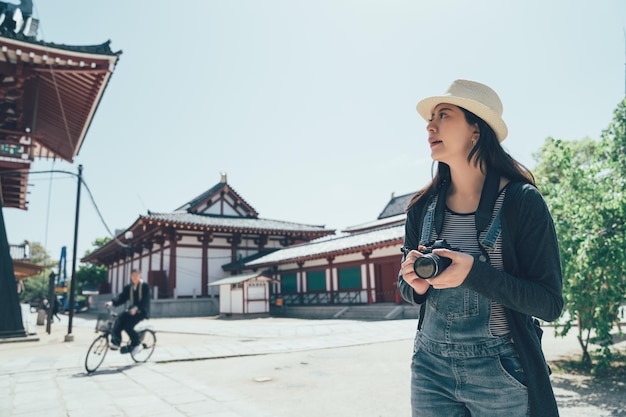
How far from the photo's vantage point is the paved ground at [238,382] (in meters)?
4.34

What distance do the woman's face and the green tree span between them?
14.5 feet

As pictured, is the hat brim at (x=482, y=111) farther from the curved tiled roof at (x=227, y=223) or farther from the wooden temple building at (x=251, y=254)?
the curved tiled roof at (x=227, y=223)

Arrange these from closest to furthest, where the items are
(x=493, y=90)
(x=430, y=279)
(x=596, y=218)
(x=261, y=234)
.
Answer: (x=430, y=279), (x=493, y=90), (x=596, y=218), (x=261, y=234)

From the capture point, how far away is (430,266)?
1204 millimetres

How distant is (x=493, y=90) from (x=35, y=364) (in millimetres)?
8503

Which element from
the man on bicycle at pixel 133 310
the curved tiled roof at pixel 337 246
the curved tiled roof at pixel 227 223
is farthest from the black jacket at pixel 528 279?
the curved tiled roof at pixel 227 223

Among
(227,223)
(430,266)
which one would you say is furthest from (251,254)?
(430,266)

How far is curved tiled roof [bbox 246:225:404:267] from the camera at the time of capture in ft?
55.7

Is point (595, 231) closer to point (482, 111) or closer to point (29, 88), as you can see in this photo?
point (482, 111)

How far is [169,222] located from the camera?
2131cm

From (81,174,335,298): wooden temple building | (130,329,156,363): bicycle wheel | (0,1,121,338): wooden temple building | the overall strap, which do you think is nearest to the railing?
(81,174,335,298): wooden temple building

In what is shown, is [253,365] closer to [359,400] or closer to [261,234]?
[359,400]

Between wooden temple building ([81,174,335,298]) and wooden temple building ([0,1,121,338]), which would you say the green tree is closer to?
wooden temple building ([0,1,121,338])

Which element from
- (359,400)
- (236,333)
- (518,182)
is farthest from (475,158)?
(236,333)
